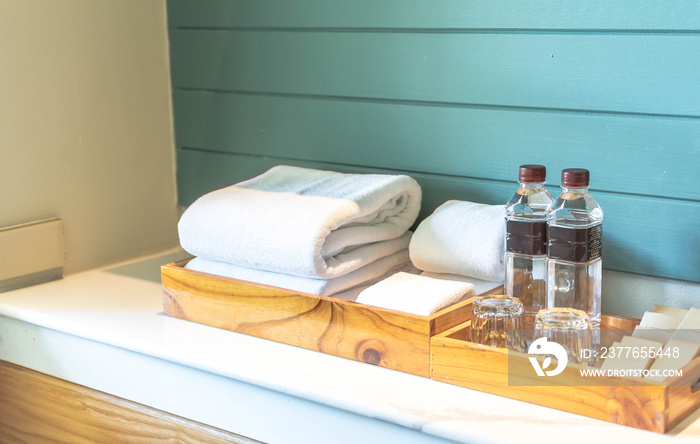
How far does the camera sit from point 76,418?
117cm

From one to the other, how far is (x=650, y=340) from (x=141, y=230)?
994 millimetres

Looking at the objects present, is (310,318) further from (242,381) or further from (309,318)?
(242,381)

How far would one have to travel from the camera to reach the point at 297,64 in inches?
53.1

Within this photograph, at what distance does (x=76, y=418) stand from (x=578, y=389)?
30.6 inches

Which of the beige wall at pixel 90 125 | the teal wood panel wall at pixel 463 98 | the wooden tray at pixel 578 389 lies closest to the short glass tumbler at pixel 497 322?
the wooden tray at pixel 578 389

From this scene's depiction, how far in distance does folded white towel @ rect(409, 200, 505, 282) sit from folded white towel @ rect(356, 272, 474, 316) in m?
0.07

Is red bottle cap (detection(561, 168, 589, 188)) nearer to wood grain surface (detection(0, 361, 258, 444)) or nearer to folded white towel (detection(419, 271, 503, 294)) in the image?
folded white towel (detection(419, 271, 503, 294))

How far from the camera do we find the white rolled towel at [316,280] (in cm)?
105

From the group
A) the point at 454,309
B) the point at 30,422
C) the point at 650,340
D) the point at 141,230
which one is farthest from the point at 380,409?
the point at 141,230

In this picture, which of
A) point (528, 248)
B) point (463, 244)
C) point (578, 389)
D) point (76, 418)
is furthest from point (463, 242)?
point (76, 418)

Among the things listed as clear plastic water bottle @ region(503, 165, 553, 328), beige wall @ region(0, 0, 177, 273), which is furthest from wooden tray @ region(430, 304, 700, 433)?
beige wall @ region(0, 0, 177, 273)

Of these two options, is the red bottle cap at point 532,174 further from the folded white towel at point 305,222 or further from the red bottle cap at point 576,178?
the folded white towel at point 305,222

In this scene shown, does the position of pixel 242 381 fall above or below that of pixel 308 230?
below

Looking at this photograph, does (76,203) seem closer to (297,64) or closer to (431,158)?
(297,64)
